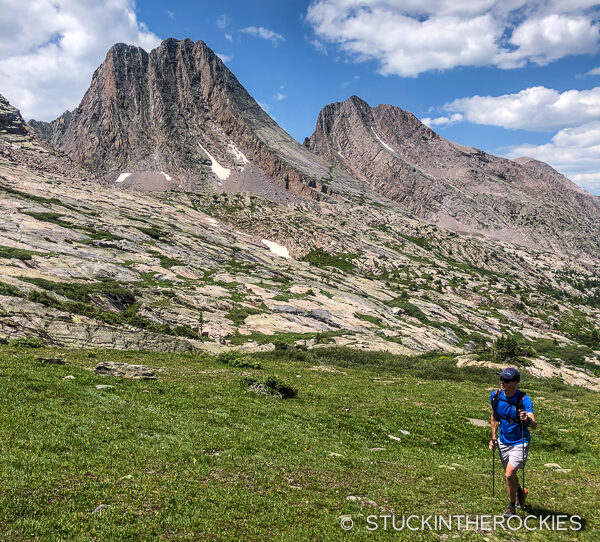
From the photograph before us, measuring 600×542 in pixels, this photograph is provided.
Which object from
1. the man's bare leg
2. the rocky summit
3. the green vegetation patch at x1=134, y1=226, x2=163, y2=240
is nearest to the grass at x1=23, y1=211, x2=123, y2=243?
the rocky summit

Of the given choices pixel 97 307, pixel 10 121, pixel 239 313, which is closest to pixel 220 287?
pixel 239 313

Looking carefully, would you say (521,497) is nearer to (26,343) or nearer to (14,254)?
(26,343)

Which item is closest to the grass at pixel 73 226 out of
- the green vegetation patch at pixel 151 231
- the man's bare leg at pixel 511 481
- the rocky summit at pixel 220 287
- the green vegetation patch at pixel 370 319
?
the rocky summit at pixel 220 287

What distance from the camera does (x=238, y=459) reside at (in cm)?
1340

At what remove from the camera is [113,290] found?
56.7 m

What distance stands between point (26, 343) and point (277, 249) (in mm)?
145776

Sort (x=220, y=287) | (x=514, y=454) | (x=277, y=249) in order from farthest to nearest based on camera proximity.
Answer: (x=277, y=249)
(x=220, y=287)
(x=514, y=454)

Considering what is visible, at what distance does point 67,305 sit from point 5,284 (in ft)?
23.8

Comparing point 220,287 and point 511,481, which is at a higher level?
point 220,287

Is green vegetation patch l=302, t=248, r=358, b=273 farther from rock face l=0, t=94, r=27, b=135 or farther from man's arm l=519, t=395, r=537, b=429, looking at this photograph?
rock face l=0, t=94, r=27, b=135

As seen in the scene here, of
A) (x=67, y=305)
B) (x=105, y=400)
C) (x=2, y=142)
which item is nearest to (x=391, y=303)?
(x=67, y=305)

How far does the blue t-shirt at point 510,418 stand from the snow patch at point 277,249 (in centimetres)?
15669

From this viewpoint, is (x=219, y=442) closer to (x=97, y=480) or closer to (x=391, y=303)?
(x=97, y=480)

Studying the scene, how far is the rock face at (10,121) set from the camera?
186 meters
